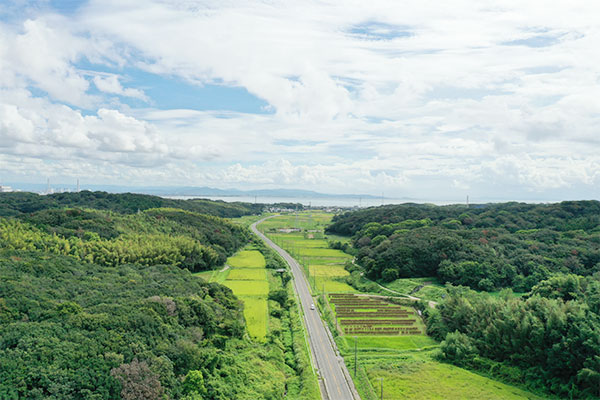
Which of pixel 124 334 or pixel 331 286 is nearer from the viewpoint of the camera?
pixel 124 334

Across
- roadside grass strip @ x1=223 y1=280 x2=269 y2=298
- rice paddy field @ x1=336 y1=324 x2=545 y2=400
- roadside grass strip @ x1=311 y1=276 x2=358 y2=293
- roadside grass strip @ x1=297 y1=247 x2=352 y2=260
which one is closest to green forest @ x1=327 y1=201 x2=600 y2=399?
rice paddy field @ x1=336 y1=324 x2=545 y2=400

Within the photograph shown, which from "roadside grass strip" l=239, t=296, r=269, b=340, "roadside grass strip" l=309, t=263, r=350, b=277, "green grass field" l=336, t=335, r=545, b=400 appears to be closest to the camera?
"green grass field" l=336, t=335, r=545, b=400

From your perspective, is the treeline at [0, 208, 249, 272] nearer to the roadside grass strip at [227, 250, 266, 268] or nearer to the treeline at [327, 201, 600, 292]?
the roadside grass strip at [227, 250, 266, 268]

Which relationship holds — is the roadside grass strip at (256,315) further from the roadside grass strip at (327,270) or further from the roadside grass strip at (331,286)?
the roadside grass strip at (327,270)

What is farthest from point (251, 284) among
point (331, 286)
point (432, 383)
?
point (432, 383)

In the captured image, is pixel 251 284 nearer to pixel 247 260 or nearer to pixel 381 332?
pixel 247 260

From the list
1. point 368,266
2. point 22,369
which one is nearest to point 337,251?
point 368,266

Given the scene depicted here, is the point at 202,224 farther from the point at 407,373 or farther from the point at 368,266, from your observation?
the point at 407,373
